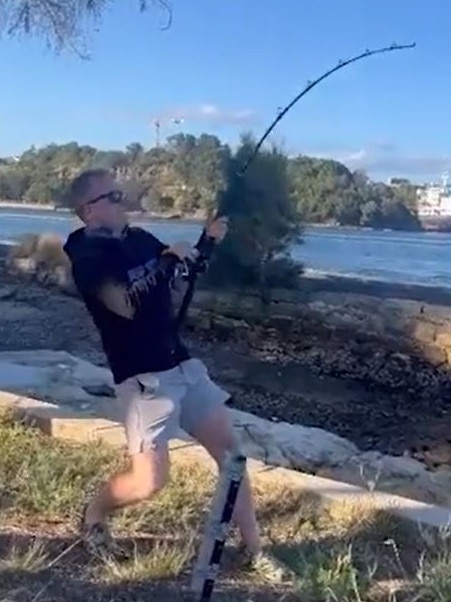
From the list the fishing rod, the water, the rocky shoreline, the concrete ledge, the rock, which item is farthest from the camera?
the water

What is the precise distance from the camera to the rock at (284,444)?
25.7 feet

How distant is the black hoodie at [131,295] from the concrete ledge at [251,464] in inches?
51.6

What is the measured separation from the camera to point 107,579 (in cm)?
381

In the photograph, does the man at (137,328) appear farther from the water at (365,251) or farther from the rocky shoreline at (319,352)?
the water at (365,251)

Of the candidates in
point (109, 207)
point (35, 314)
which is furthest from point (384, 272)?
point (109, 207)

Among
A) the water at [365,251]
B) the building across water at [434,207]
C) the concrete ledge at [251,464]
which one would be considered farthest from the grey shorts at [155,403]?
the building across water at [434,207]

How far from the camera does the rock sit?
309 inches

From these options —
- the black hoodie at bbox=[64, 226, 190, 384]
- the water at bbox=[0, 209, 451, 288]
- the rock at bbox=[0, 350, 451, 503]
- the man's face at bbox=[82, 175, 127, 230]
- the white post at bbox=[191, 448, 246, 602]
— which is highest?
the man's face at bbox=[82, 175, 127, 230]

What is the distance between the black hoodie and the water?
13689 mm

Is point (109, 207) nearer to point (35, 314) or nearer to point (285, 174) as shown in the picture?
point (35, 314)

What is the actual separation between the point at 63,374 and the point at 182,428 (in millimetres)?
6473

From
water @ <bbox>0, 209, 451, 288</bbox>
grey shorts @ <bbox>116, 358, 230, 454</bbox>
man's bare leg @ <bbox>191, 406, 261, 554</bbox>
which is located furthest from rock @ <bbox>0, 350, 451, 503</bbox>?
water @ <bbox>0, 209, 451, 288</bbox>

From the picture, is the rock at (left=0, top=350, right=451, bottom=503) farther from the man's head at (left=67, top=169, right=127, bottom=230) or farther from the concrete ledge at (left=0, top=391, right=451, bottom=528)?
the man's head at (left=67, top=169, right=127, bottom=230)

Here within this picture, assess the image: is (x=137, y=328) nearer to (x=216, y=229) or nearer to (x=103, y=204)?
(x=103, y=204)
